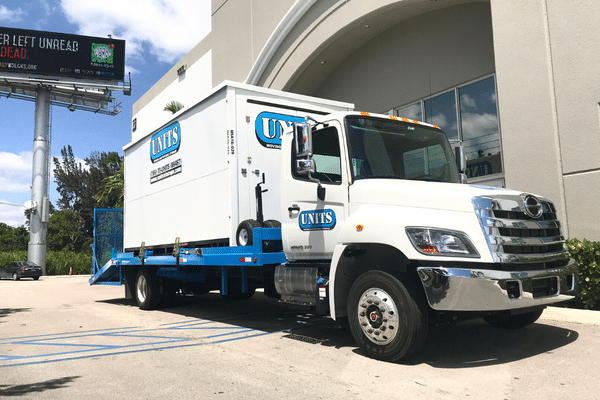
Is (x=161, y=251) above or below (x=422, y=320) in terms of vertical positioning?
above

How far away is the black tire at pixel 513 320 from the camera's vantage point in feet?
20.2

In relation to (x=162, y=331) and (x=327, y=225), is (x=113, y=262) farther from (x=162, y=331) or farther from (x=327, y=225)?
(x=327, y=225)

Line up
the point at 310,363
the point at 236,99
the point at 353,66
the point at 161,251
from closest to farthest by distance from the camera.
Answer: the point at 310,363 < the point at 236,99 < the point at 161,251 < the point at 353,66

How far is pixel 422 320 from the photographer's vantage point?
4902 millimetres

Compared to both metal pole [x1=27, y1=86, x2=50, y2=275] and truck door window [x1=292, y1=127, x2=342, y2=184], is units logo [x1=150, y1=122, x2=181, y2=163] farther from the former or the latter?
metal pole [x1=27, y1=86, x2=50, y2=275]

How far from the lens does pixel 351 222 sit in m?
5.59

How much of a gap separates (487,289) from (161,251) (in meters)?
6.83

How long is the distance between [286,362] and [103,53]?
43.6 m

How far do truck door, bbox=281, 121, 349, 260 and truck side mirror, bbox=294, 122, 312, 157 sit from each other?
0.34 meters

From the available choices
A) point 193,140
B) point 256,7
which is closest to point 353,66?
point 256,7

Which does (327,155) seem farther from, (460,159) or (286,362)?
(286,362)

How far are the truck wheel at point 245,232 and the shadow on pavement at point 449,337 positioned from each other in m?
1.40

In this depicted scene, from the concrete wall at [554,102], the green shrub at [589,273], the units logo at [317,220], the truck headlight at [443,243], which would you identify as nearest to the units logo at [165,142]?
the units logo at [317,220]

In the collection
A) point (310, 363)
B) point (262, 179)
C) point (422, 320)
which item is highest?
point (262, 179)
